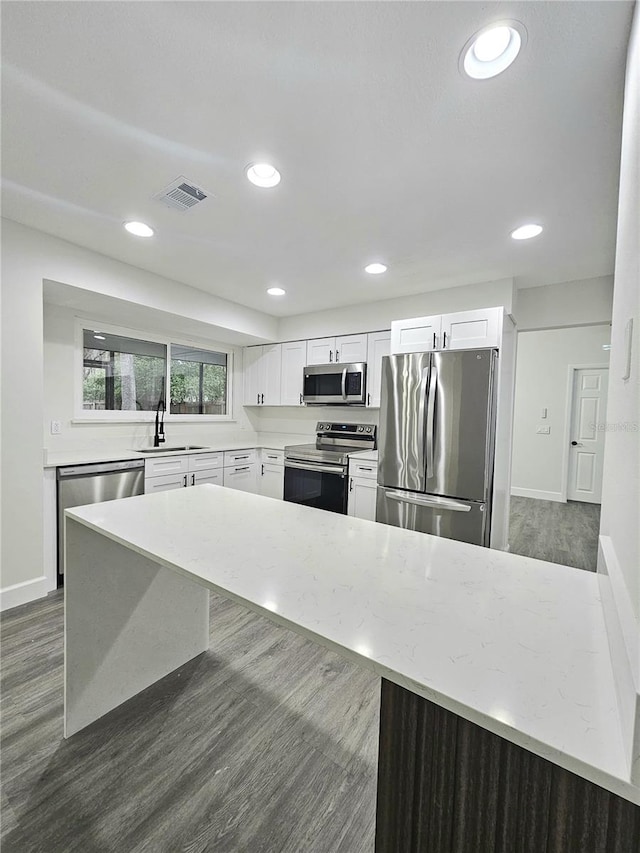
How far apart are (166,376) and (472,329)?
3.17m

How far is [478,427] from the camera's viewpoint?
280 cm

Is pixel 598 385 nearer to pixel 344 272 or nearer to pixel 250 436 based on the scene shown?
pixel 344 272

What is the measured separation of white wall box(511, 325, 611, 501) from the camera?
18.3 feet

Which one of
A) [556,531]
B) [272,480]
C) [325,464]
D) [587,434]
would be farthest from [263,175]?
[587,434]

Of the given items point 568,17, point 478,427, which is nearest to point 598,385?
point 478,427

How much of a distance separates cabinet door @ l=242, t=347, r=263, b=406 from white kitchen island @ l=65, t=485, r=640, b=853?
10.3 ft

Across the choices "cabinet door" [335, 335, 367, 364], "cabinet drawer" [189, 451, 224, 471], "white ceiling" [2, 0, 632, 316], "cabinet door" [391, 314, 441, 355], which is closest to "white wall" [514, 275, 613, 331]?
"white ceiling" [2, 0, 632, 316]

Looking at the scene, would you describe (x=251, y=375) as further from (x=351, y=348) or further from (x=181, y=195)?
(x=181, y=195)

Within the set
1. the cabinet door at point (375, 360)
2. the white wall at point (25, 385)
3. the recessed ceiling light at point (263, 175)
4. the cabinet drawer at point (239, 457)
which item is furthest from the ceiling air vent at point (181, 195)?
the cabinet drawer at point (239, 457)

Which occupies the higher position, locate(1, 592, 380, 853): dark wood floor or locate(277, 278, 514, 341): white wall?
locate(277, 278, 514, 341): white wall

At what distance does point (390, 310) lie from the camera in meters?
3.81

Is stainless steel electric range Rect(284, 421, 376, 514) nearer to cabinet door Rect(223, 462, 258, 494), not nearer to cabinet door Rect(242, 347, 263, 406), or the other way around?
cabinet door Rect(223, 462, 258, 494)

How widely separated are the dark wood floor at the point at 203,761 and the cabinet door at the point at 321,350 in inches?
117

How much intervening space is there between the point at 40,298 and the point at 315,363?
2570 millimetres
